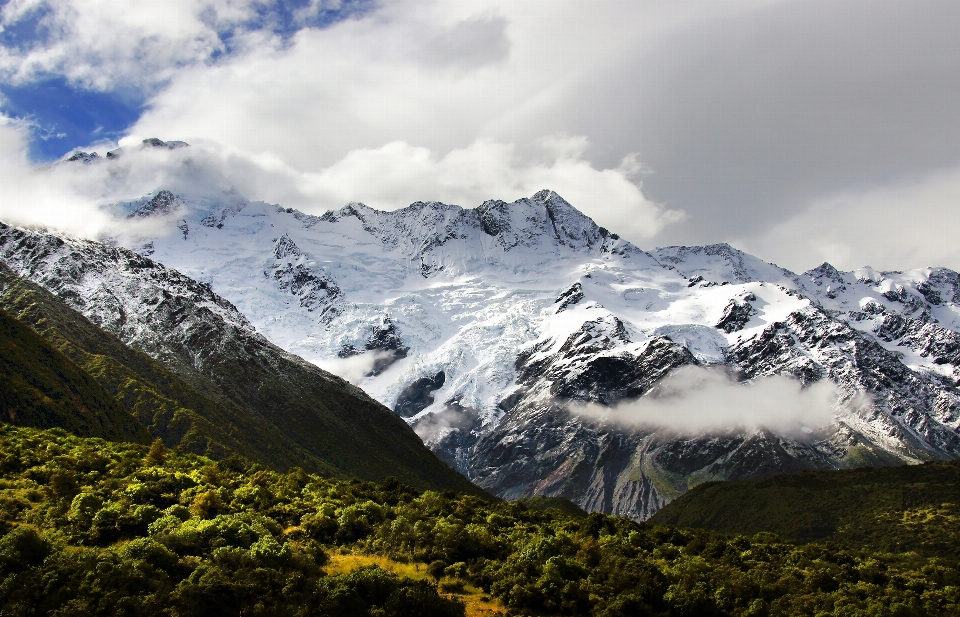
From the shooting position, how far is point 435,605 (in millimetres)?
56188

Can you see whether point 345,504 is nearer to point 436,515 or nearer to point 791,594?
point 436,515

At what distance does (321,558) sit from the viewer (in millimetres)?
67750

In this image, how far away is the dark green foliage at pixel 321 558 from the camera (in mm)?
52750

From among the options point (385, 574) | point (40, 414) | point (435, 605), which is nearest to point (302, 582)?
point (385, 574)

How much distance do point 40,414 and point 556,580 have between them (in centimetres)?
11889

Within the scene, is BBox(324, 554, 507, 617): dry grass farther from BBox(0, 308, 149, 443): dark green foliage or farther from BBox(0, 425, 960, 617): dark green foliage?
BBox(0, 308, 149, 443): dark green foliage

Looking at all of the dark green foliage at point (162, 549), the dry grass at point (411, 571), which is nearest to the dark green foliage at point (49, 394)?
the dark green foliage at point (162, 549)

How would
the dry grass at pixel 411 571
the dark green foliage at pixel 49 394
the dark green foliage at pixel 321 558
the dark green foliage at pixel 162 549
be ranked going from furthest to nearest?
the dark green foliage at pixel 49 394, the dry grass at pixel 411 571, the dark green foliage at pixel 321 558, the dark green foliage at pixel 162 549

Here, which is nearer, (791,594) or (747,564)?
(791,594)

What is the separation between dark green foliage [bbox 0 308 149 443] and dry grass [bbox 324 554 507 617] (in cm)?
9467

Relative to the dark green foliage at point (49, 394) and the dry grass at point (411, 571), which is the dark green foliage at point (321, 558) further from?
the dark green foliage at point (49, 394)

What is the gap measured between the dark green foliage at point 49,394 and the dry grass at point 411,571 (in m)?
94.7

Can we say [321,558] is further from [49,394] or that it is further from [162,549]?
[49,394]

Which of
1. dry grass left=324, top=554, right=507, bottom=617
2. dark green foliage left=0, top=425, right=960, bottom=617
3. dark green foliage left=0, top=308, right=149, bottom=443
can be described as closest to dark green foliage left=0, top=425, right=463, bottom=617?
dark green foliage left=0, top=425, right=960, bottom=617
